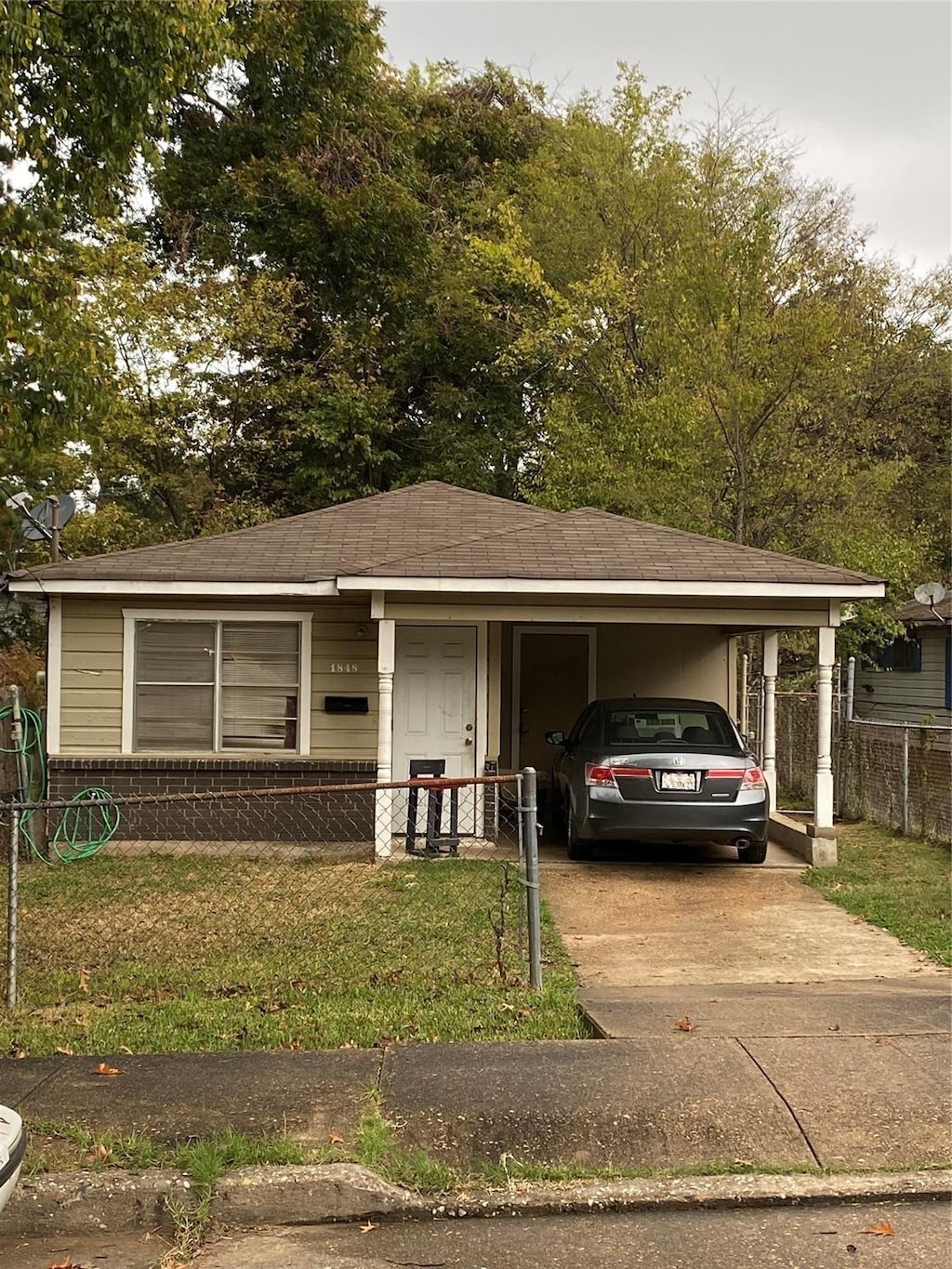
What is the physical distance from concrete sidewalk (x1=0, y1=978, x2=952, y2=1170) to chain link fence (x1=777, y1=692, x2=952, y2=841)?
6.94m

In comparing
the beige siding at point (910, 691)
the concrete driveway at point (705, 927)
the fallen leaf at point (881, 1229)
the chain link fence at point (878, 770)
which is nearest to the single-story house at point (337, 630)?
the chain link fence at point (878, 770)

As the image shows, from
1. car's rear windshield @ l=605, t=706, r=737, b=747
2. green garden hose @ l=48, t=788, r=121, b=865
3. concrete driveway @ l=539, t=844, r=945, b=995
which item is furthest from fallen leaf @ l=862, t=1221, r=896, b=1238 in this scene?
green garden hose @ l=48, t=788, r=121, b=865

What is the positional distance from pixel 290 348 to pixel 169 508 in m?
4.14

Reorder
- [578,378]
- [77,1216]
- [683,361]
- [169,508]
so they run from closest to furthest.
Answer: [77,1216], [683,361], [578,378], [169,508]

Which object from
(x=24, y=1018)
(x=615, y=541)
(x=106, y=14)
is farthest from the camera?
(x=615, y=541)

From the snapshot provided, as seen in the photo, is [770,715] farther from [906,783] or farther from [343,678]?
[343,678]

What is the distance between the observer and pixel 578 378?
20844 millimetres

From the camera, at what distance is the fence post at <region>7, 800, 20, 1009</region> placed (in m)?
5.39

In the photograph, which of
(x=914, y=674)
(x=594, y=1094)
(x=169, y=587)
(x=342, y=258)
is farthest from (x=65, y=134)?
(x=914, y=674)

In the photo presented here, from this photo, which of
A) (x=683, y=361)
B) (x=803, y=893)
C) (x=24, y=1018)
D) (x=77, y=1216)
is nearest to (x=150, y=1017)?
(x=24, y=1018)

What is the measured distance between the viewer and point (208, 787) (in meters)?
11.8

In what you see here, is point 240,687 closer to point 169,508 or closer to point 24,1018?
point 24,1018

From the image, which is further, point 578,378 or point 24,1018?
point 578,378

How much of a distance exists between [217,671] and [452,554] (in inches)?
→ 111
